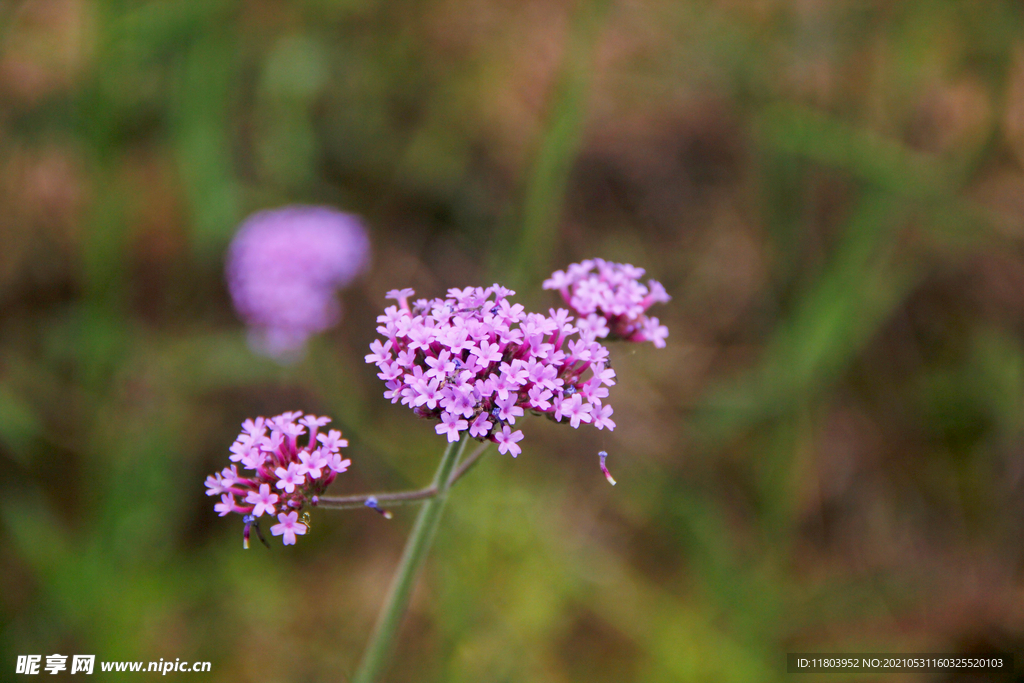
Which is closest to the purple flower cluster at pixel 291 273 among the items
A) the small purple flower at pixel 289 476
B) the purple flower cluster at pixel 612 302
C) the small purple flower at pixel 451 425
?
the purple flower cluster at pixel 612 302

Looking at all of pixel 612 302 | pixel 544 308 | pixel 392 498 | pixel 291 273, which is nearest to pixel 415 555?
pixel 392 498

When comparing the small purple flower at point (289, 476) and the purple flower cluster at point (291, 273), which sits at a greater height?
the purple flower cluster at point (291, 273)

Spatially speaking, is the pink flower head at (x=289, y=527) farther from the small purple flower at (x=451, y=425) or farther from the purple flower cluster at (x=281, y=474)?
the small purple flower at (x=451, y=425)

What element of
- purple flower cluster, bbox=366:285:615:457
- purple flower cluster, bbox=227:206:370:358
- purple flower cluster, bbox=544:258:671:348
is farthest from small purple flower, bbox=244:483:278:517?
purple flower cluster, bbox=227:206:370:358

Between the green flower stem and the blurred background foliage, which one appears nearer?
the green flower stem

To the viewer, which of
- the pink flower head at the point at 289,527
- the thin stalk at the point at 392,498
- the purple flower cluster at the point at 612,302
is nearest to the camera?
the pink flower head at the point at 289,527

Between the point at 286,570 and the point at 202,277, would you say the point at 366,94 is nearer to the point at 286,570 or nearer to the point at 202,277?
the point at 202,277

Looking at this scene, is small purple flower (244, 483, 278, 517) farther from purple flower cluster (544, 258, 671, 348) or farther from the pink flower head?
purple flower cluster (544, 258, 671, 348)

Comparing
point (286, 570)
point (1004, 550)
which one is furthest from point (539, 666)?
point (1004, 550)
